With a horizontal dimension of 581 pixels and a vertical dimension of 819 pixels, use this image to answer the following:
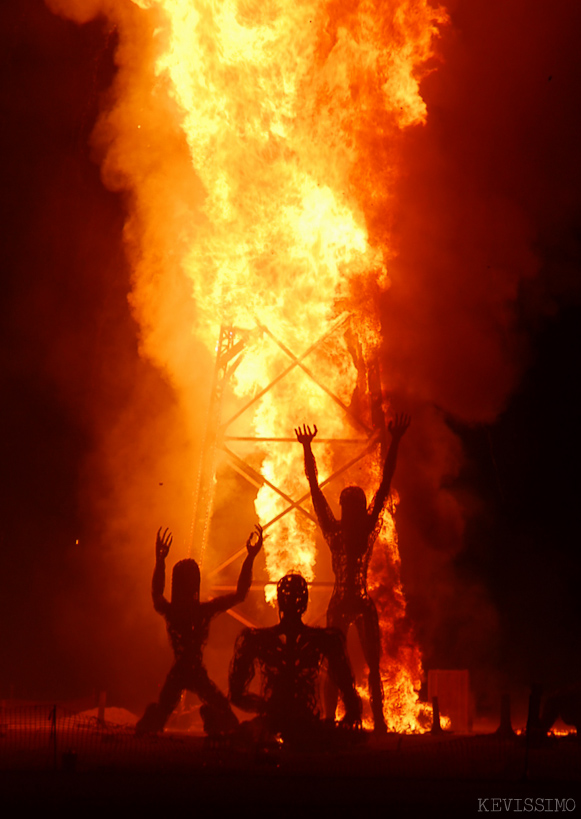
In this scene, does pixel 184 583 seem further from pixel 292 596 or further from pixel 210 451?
pixel 210 451

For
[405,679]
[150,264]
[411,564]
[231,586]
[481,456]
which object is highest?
[150,264]

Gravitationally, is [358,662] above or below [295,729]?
above

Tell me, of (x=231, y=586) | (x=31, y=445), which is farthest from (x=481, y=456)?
(x=31, y=445)

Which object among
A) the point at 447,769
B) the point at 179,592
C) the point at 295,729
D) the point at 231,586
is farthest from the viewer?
the point at 231,586

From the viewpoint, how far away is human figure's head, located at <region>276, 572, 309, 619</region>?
1109 cm

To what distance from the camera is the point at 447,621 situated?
61.9 ft

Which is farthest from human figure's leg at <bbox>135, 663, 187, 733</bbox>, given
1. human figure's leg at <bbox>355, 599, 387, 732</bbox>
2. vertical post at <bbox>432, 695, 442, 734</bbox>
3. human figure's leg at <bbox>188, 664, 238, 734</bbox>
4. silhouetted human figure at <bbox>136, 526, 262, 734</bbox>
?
vertical post at <bbox>432, 695, 442, 734</bbox>

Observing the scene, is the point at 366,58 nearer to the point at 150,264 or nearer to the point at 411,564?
the point at 150,264

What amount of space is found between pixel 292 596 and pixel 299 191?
7.57 m

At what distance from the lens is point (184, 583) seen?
12.2 metres

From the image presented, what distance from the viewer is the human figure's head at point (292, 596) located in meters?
11.1

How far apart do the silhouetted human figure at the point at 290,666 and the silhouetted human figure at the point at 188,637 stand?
85 cm

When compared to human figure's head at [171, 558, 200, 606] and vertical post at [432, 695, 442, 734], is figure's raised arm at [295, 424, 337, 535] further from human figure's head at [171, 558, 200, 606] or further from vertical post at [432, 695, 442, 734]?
vertical post at [432, 695, 442, 734]

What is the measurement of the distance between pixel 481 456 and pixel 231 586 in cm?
834
